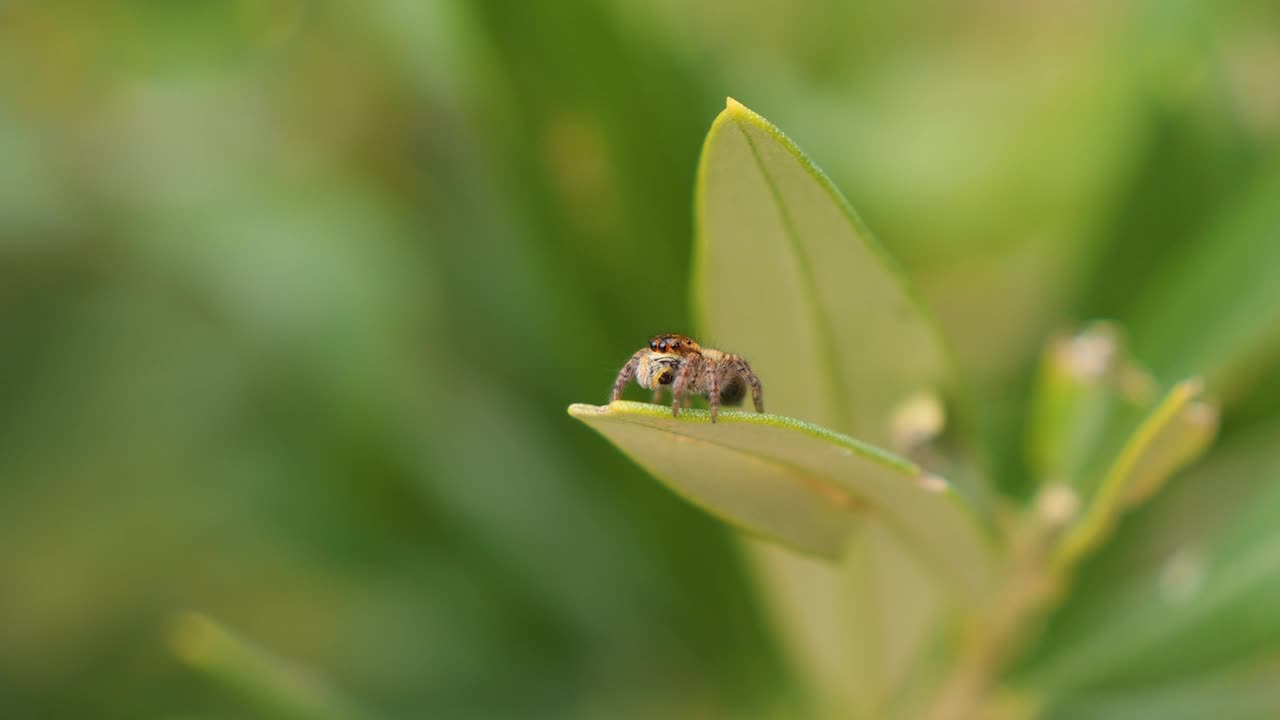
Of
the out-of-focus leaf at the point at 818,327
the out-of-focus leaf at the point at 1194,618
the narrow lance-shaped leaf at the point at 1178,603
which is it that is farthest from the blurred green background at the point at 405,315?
the out-of-focus leaf at the point at 818,327

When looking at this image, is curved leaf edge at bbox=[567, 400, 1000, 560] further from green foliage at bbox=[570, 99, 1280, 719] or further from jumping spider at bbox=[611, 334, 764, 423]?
jumping spider at bbox=[611, 334, 764, 423]

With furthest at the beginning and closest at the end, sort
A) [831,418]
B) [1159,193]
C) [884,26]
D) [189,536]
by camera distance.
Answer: [884,26] < [189,536] < [1159,193] < [831,418]

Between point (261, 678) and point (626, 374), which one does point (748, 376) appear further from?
point (261, 678)

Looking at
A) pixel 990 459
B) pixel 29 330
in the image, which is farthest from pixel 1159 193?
pixel 29 330

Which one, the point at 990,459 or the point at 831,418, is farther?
the point at 990,459

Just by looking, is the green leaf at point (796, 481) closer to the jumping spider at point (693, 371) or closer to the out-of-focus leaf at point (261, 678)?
the jumping spider at point (693, 371)

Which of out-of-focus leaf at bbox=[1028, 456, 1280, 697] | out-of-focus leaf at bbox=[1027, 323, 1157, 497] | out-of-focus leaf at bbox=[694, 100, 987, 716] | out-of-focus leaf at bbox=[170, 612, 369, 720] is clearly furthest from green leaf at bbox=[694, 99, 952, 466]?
out-of-focus leaf at bbox=[170, 612, 369, 720]

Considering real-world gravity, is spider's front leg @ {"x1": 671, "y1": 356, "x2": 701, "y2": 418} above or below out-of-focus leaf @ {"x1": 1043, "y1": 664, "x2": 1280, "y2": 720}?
below

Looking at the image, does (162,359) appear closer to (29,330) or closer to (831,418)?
(29,330)
